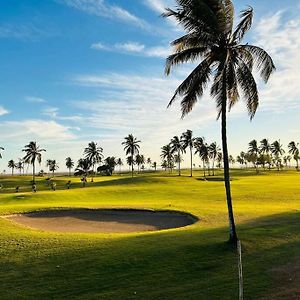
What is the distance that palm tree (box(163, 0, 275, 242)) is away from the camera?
2475cm

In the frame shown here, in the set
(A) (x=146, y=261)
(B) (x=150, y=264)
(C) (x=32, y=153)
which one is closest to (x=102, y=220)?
(A) (x=146, y=261)

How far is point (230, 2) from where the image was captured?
25.5 metres

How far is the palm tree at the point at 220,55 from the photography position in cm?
2475

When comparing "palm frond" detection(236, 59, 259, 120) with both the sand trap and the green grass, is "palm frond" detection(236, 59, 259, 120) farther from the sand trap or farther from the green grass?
the sand trap

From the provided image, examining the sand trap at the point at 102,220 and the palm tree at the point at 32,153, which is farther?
the palm tree at the point at 32,153

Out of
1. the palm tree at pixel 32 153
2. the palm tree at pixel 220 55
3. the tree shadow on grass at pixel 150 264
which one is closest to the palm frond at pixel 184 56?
the palm tree at pixel 220 55

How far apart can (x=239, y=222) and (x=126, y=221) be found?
445 inches

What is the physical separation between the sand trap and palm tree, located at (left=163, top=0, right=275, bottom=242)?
1305 cm

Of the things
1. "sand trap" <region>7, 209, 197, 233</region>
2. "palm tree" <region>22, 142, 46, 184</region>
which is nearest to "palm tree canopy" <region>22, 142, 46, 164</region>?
"palm tree" <region>22, 142, 46, 184</region>

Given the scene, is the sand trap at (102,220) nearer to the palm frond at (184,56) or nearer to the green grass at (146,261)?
the green grass at (146,261)

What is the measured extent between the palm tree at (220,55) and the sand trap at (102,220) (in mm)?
13046

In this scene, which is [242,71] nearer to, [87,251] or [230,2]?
[230,2]

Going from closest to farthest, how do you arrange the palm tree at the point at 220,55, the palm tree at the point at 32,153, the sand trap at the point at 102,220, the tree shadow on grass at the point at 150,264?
1. the tree shadow on grass at the point at 150,264
2. the palm tree at the point at 220,55
3. the sand trap at the point at 102,220
4. the palm tree at the point at 32,153

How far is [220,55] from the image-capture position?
24.9 m
